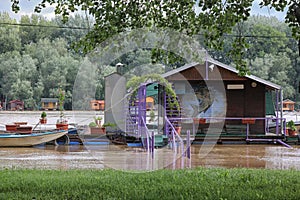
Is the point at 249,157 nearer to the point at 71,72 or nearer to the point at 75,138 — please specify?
the point at 75,138

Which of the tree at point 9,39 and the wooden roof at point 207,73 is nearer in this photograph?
the wooden roof at point 207,73

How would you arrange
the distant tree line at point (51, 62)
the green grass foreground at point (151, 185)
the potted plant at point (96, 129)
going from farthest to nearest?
the distant tree line at point (51, 62) < the potted plant at point (96, 129) < the green grass foreground at point (151, 185)

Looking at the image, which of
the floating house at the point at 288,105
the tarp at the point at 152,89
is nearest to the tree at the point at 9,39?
the floating house at the point at 288,105

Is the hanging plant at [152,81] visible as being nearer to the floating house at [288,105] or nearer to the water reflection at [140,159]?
the water reflection at [140,159]

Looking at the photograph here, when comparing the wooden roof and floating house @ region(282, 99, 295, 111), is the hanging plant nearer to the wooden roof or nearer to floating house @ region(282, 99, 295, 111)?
A: the wooden roof

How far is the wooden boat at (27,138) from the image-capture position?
17922mm

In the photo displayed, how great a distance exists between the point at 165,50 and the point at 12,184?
3303 mm

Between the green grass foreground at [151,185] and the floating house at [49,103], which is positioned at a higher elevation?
the floating house at [49,103]

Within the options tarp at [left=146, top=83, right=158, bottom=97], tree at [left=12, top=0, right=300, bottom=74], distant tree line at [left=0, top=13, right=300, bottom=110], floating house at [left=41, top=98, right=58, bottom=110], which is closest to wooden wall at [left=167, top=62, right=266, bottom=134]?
tarp at [left=146, top=83, right=158, bottom=97]

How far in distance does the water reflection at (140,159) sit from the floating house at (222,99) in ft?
12.2

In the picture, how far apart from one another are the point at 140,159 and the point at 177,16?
719cm

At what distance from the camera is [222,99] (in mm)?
21359

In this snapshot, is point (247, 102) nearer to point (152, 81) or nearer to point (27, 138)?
point (152, 81)

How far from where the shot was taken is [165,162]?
41.1 ft
